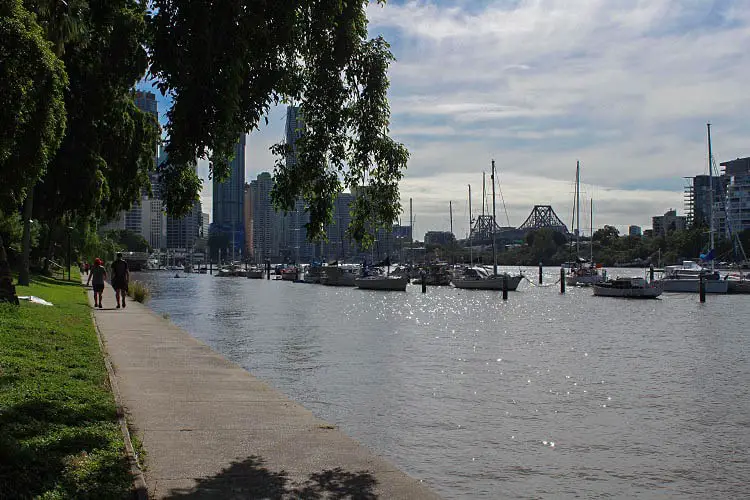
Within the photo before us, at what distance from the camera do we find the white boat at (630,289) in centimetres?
7488

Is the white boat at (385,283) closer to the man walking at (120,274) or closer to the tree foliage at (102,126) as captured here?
the man walking at (120,274)

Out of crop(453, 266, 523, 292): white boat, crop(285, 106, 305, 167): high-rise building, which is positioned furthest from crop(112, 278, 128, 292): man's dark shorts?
crop(453, 266, 523, 292): white boat

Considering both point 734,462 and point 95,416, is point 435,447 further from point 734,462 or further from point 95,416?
point 95,416

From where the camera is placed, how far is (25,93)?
9188 millimetres

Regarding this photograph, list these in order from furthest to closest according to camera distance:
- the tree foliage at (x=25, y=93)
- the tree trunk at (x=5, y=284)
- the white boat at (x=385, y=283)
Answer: the white boat at (x=385, y=283)
the tree trunk at (x=5, y=284)
the tree foliage at (x=25, y=93)

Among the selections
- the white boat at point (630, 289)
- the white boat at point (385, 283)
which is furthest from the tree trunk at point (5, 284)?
the white boat at point (385, 283)

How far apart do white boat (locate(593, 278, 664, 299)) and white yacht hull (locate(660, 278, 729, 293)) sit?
754cm

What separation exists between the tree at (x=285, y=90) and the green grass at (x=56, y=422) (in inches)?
129

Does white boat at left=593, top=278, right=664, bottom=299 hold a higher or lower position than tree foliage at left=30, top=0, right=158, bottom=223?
lower

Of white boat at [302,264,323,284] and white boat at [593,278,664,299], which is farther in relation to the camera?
white boat at [302,264,323,284]

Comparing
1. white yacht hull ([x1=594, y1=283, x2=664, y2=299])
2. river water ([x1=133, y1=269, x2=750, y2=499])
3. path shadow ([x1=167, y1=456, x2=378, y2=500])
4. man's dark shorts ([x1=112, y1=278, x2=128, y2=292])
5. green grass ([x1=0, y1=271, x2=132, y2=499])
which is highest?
man's dark shorts ([x1=112, y1=278, x2=128, y2=292])

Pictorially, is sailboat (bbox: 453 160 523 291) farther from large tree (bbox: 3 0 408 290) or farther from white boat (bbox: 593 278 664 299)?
large tree (bbox: 3 0 408 290)

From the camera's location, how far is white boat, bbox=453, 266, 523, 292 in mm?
89375

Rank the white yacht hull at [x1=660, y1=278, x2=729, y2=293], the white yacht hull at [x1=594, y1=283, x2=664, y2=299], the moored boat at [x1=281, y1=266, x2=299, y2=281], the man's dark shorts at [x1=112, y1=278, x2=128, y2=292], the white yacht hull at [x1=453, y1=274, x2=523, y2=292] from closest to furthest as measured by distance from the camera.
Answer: the man's dark shorts at [x1=112, y1=278, x2=128, y2=292] → the white yacht hull at [x1=594, y1=283, x2=664, y2=299] → the white yacht hull at [x1=660, y1=278, x2=729, y2=293] → the white yacht hull at [x1=453, y1=274, x2=523, y2=292] → the moored boat at [x1=281, y1=266, x2=299, y2=281]
